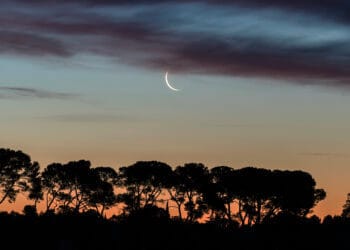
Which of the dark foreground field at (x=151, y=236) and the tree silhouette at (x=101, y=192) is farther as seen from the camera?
the tree silhouette at (x=101, y=192)

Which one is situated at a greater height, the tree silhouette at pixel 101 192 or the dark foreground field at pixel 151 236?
the tree silhouette at pixel 101 192

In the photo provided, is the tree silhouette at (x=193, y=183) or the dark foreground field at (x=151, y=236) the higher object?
the tree silhouette at (x=193, y=183)

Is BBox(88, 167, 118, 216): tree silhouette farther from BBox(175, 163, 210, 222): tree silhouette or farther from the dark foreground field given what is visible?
the dark foreground field

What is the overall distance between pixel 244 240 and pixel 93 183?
64.0 meters

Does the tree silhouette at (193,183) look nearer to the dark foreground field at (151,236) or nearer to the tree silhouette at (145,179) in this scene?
the tree silhouette at (145,179)

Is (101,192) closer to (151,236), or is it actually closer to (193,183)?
(193,183)

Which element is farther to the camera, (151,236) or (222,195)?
(222,195)

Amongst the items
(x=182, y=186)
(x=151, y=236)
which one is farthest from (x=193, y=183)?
(x=151, y=236)

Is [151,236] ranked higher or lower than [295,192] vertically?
lower

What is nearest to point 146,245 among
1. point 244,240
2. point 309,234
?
point 244,240

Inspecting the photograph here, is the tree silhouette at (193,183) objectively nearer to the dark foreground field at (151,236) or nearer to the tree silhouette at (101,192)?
the tree silhouette at (101,192)

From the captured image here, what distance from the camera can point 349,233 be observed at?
85.8 m

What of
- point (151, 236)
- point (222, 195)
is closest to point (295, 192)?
point (222, 195)

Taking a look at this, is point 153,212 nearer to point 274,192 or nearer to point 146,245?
point 146,245
